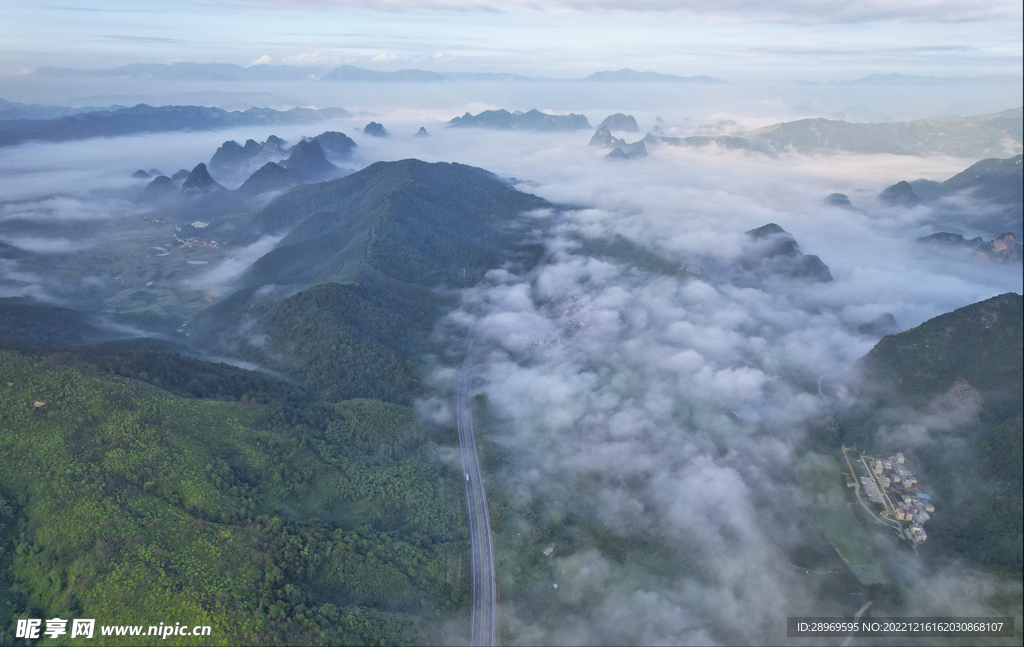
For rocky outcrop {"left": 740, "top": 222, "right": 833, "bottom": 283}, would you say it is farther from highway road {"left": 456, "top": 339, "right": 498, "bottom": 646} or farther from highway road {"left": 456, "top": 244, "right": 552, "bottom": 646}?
highway road {"left": 456, "top": 339, "right": 498, "bottom": 646}

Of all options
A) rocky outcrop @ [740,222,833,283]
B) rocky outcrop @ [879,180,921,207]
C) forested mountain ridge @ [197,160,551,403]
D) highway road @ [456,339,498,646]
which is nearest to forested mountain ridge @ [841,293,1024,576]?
highway road @ [456,339,498,646]

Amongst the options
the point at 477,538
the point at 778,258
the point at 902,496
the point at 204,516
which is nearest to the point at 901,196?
the point at 778,258

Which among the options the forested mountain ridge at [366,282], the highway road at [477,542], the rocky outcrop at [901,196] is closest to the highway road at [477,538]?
the highway road at [477,542]

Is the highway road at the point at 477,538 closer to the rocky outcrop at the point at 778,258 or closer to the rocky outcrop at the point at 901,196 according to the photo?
the rocky outcrop at the point at 778,258

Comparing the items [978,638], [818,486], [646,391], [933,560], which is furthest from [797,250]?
[978,638]

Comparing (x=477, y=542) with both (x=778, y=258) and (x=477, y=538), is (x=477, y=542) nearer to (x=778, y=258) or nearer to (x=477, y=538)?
(x=477, y=538)
